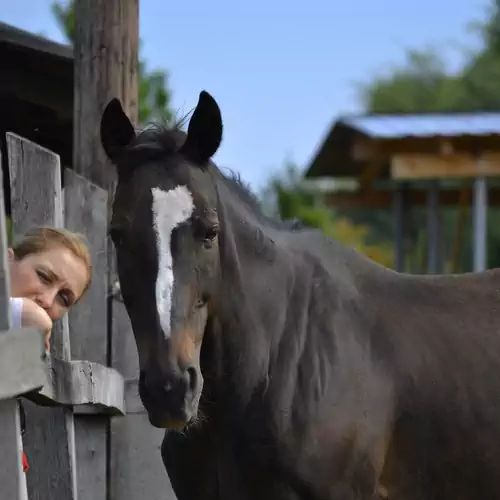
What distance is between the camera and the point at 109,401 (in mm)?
3713

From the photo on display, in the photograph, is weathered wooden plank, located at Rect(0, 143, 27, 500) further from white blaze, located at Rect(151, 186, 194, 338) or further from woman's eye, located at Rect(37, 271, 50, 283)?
woman's eye, located at Rect(37, 271, 50, 283)

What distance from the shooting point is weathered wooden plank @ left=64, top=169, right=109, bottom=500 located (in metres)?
4.31

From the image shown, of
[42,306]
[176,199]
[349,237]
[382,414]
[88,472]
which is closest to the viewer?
[176,199]

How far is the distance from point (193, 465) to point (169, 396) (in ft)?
2.08

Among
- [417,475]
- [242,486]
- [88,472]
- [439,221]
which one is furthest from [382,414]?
[439,221]

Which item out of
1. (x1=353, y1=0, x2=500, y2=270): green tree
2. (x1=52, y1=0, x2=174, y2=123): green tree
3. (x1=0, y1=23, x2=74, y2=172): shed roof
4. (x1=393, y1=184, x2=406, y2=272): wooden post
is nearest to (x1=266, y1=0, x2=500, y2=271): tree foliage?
(x1=353, y1=0, x2=500, y2=270): green tree

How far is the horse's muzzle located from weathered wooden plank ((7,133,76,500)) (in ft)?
2.42

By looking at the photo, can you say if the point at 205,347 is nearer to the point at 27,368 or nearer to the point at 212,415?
the point at 212,415

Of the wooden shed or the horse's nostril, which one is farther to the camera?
the wooden shed

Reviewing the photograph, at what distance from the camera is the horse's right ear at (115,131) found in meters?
3.16

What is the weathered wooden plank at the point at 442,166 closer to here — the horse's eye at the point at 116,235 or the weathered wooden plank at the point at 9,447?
the horse's eye at the point at 116,235

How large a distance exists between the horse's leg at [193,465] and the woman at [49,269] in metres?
0.59

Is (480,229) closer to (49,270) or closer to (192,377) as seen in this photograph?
(49,270)

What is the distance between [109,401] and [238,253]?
865mm
